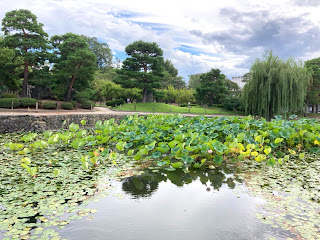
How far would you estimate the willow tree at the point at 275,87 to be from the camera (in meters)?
15.8

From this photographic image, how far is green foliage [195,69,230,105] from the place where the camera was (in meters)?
28.8

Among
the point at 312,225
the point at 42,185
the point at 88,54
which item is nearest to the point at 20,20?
the point at 88,54

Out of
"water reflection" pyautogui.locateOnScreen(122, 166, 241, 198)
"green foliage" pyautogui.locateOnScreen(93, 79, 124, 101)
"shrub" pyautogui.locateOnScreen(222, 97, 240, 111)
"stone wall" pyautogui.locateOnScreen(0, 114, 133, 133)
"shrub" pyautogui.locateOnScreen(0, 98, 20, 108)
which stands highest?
"green foliage" pyautogui.locateOnScreen(93, 79, 124, 101)

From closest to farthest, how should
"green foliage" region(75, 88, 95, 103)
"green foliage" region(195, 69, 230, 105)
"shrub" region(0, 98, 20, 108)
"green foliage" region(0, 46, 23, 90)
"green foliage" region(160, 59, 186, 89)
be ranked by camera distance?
"shrub" region(0, 98, 20, 108), "green foliage" region(0, 46, 23, 90), "green foliage" region(75, 88, 95, 103), "green foliage" region(195, 69, 230, 105), "green foliage" region(160, 59, 186, 89)

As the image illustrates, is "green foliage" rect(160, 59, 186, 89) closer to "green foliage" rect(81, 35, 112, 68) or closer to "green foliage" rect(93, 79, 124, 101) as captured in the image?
"green foliage" rect(93, 79, 124, 101)

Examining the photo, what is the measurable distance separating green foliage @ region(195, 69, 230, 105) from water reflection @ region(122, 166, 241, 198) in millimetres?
24633

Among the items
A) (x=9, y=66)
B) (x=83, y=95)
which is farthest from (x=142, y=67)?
(x=9, y=66)

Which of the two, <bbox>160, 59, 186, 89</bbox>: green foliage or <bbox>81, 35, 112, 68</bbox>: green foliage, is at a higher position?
<bbox>81, 35, 112, 68</bbox>: green foliage

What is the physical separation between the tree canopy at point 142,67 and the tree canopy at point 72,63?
443 centimetres

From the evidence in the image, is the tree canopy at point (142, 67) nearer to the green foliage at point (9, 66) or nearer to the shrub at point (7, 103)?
the green foliage at point (9, 66)

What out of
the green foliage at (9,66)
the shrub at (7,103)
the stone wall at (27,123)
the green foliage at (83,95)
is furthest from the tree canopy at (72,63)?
the stone wall at (27,123)

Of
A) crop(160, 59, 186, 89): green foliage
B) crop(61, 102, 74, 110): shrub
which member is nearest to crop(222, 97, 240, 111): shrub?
crop(160, 59, 186, 89): green foliage

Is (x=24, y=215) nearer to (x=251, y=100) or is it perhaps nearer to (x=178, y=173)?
(x=178, y=173)

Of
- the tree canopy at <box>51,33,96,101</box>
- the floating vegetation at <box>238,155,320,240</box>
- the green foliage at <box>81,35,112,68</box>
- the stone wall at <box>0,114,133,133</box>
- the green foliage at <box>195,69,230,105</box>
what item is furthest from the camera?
the green foliage at <box>81,35,112,68</box>
